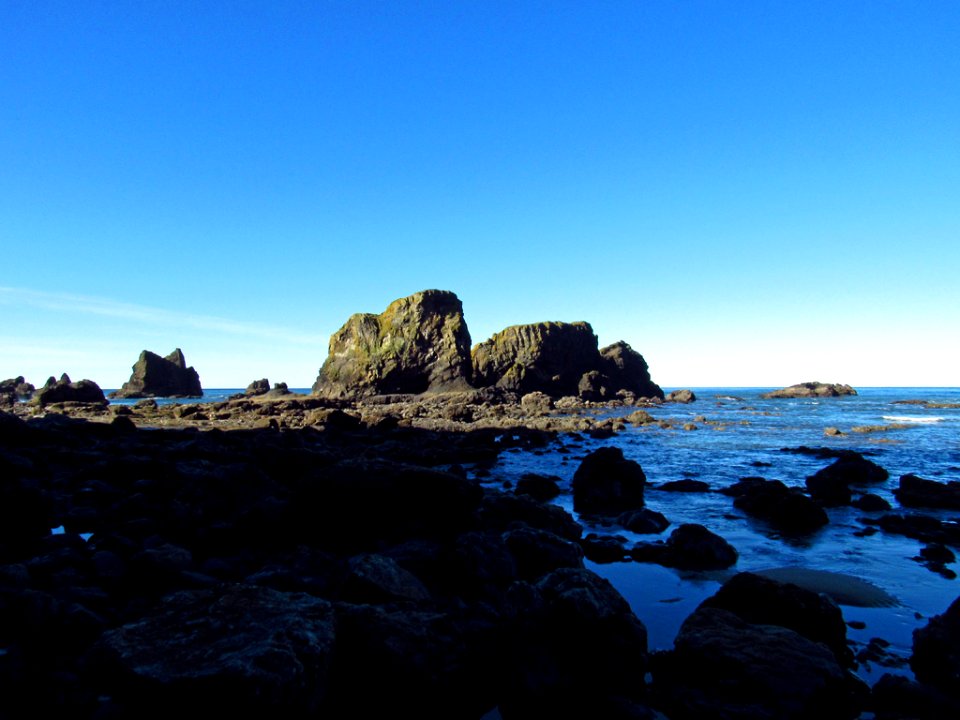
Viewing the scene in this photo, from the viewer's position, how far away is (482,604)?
6.70 metres

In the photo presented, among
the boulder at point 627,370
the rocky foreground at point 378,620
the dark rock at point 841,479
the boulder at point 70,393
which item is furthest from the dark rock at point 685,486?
the boulder at point 627,370

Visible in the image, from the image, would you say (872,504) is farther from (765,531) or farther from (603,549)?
→ (603,549)

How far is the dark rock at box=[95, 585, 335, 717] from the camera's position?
4.01 metres

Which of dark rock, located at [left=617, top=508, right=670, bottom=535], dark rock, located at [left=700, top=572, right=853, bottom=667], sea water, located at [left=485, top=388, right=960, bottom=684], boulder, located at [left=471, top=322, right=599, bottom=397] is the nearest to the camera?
dark rock, located at [left=700, top=572, right=853, bottom=667]

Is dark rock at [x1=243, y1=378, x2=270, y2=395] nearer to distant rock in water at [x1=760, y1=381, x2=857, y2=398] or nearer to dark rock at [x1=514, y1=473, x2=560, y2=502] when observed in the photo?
dark rock at [x1=514, y1=473, x2=560, y2=502]

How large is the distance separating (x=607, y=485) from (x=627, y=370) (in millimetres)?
103208

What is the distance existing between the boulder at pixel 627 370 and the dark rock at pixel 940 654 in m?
106

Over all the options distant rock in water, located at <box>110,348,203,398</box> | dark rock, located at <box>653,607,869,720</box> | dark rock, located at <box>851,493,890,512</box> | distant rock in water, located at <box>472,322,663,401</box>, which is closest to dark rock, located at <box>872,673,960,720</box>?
dark rock, located at <box>653,607,869,720</box>

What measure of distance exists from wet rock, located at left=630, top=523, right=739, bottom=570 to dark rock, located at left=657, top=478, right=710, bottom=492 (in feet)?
28.3

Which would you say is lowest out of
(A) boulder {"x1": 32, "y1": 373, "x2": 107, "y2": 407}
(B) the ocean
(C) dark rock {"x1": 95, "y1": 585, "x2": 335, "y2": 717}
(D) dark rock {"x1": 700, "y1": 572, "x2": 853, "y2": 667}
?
(B) the ocean

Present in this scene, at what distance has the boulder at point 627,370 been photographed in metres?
114

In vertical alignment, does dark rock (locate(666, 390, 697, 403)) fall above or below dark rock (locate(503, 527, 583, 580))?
above

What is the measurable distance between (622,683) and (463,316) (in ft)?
287

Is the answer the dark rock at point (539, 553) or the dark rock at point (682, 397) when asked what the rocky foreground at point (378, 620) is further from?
the dark rock at point (682, 397)
